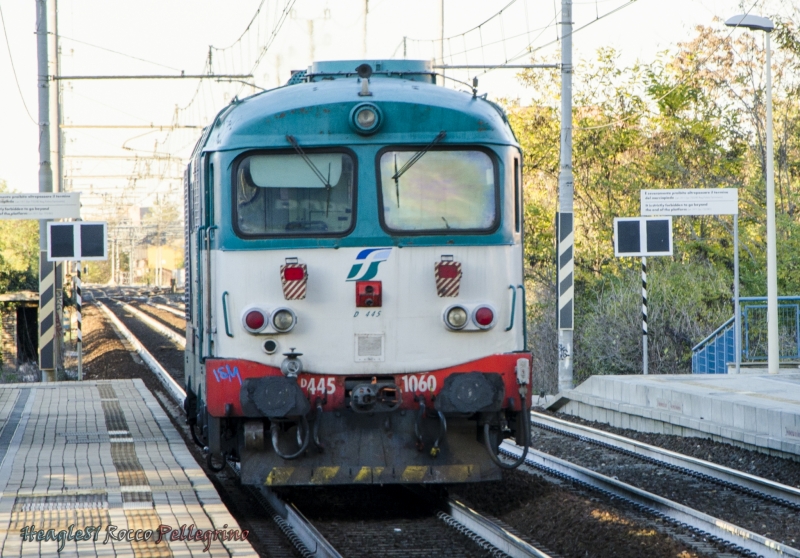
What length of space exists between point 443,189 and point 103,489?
340 centimetres

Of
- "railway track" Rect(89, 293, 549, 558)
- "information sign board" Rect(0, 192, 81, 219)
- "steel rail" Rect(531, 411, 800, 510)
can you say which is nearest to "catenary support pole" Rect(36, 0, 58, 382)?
"information sign board" Rect(0, 192, 81, 219)

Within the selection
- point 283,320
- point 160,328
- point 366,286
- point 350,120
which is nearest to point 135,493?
point 283,320

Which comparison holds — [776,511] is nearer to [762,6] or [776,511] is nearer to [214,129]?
[214,129]

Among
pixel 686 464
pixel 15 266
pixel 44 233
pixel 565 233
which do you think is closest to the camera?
pixel 686 464

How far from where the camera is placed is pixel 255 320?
7.65 metres

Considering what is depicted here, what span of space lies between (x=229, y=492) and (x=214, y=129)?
126 inches

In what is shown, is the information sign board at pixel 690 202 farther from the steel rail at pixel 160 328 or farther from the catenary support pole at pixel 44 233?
the steel rail at pixel 160 328

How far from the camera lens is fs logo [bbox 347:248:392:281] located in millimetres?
7766

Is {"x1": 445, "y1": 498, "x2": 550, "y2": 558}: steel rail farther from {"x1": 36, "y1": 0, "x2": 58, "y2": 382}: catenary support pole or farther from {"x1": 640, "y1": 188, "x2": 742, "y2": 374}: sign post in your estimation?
{"x1": 36, "y1": 0, "x2": 58, "y2": 382}: catenary support pole

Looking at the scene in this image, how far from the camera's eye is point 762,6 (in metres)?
23.3

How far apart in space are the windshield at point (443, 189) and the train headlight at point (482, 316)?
577 millimetres

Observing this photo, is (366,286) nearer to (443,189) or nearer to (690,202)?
(443,189)

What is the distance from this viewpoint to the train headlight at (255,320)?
764 centimetres

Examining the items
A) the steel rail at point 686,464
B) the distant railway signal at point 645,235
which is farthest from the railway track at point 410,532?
the distant railway signal at point 645,235
